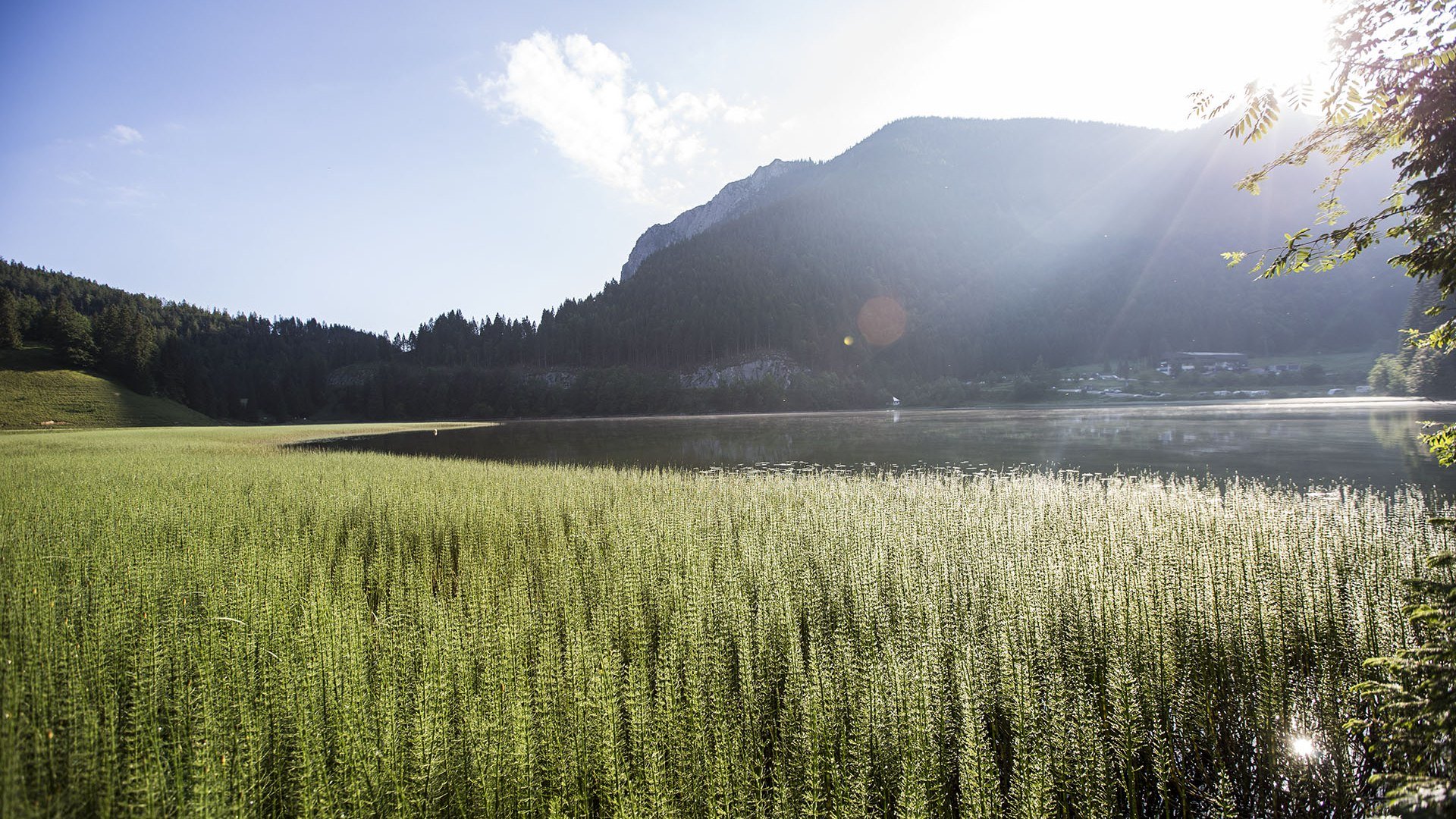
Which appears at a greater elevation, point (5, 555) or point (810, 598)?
point (5, 555)

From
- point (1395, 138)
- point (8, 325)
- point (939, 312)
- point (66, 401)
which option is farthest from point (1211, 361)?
point (8, 325)

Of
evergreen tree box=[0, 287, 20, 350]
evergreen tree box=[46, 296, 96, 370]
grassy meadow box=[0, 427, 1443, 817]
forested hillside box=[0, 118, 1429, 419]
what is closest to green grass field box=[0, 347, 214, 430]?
evergreen tree box=[0, 287, 20, 350]

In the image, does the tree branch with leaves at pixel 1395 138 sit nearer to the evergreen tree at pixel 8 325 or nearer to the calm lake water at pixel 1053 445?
the calm lake water at pixel 1053 445

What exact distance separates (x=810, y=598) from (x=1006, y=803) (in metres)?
3.69

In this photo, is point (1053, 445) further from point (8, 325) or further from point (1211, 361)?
point (8, 325)

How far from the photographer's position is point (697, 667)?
6.02 meters

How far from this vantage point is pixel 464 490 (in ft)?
55.9

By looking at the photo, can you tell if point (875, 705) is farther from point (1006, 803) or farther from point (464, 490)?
point (464, 490)

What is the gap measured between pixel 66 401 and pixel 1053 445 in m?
116

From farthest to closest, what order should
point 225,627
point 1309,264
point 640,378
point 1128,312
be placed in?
point 1128,312
point 640,378
point 225,627
point 1309,264

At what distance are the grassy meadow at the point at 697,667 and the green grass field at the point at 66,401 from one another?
294ft

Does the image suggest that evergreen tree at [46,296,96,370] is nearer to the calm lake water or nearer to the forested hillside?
the forested hillside

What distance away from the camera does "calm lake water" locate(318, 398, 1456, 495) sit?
25812mm

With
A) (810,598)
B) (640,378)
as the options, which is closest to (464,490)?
(810,598)
